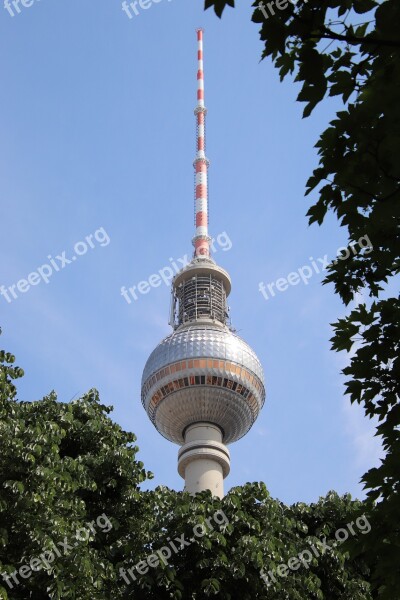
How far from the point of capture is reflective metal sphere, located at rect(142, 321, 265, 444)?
7144 centimetres

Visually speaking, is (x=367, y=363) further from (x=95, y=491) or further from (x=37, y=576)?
(x=95, y=491)

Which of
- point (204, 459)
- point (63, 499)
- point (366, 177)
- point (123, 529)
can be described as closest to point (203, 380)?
point (204, 459)

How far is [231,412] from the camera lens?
73.7 meters

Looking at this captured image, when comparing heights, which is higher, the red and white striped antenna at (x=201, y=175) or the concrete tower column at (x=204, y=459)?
the red and white striped antenna at (x=201, y=175)

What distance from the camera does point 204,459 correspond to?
7338 cm

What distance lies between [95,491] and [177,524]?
2636mm

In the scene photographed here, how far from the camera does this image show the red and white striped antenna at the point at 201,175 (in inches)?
3268

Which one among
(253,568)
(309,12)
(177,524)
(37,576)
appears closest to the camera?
(309,12)

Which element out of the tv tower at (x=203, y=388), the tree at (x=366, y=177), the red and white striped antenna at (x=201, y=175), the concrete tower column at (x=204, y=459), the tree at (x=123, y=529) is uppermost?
the red and white striped antenna at (x=201, y=175)

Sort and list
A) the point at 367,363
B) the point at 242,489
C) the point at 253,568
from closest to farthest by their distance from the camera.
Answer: the point at 367,363 < the point at 253,568 < the point at 242,489

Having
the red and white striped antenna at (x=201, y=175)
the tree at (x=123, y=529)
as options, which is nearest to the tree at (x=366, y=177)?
the tree at (x=123, y=529)

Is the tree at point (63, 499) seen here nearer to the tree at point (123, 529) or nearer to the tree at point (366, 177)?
the tree at point (123, 529)

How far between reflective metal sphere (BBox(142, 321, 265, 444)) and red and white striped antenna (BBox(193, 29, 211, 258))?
1209cm

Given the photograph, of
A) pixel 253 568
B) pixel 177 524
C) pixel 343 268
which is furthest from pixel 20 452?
pixel 343 268
